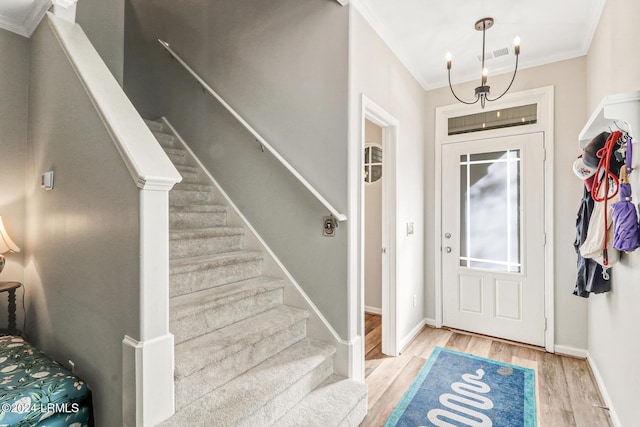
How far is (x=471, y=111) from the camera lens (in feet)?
11.2

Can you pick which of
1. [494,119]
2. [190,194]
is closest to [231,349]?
[190,194]

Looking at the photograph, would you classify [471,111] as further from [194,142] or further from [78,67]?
[78,67]

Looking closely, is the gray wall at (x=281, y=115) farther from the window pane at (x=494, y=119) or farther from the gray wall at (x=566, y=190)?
the gray wall at (x=566, y=190)

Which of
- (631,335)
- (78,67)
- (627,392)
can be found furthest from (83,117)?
(627,392)

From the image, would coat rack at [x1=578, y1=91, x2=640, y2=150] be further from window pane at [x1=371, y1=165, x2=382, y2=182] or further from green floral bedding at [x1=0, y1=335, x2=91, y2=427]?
green floral bedding at [x1=0, y1=335, x2=91, y2=427]

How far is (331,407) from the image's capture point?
1.87 meters

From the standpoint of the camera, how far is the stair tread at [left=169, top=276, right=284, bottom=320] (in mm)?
1860

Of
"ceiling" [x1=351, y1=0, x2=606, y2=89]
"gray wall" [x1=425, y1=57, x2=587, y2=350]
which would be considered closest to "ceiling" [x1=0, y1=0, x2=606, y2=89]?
"ceiling" [x1=351, y1=0, x2=606, y2=89]

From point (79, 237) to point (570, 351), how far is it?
3888 mm

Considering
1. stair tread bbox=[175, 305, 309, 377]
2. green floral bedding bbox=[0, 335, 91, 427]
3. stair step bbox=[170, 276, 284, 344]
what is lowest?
green floral bedding bbox=[0, 335, 91, 427]

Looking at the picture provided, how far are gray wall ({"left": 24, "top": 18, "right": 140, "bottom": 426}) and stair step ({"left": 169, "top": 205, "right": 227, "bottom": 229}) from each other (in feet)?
2.47

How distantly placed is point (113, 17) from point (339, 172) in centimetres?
336

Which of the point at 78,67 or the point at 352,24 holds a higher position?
the point at 352,24

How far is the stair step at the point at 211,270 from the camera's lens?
6.76 ft
